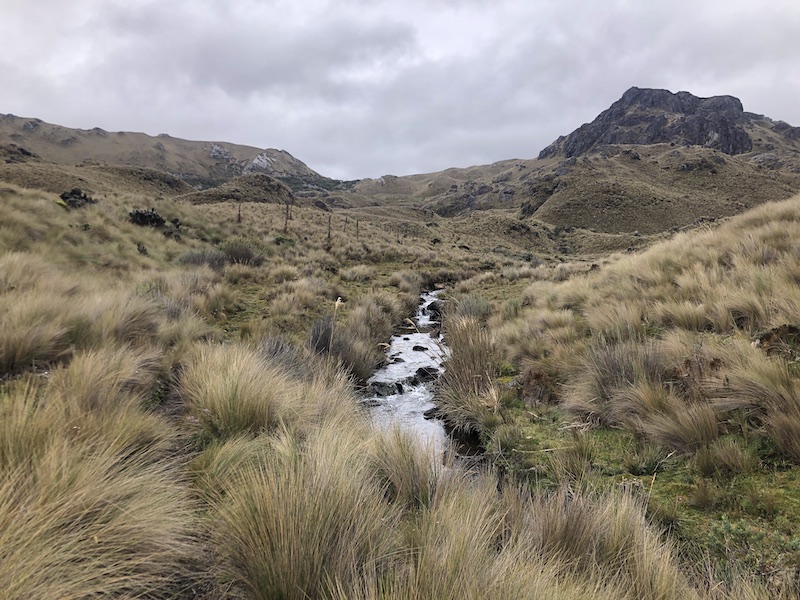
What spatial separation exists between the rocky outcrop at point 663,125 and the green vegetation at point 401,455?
156772 mm

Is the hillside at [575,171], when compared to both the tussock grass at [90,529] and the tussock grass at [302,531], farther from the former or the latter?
the tussock grass at [302,531]

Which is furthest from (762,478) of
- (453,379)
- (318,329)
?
(318,329)

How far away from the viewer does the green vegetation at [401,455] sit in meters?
1.58

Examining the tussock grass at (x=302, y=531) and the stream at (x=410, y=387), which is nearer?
the tussock grass at (x=302, y=531)

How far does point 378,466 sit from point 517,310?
797 cm

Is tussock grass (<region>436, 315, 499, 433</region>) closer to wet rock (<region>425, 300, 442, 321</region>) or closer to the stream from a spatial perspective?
the stream

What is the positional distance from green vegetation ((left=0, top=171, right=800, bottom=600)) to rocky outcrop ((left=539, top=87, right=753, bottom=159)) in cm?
15677

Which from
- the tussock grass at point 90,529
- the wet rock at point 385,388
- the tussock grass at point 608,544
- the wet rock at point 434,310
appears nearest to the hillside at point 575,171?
the wet rock at point 434,310

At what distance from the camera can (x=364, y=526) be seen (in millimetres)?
1818

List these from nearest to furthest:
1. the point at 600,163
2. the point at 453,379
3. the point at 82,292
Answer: the point at 453,379
the point at 82,292
the point at 600,163

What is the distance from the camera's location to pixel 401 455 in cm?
274

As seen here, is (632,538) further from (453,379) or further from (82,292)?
(82,292)

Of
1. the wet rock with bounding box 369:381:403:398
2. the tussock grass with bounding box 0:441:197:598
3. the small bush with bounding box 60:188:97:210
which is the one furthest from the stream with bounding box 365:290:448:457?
the small bush with bounding box 60:188:97:210

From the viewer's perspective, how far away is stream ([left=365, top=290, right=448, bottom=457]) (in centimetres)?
504
